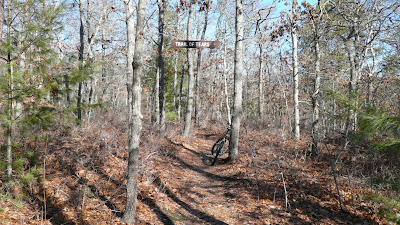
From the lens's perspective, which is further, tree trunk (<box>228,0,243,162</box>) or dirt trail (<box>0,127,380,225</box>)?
tree trunk (<box>228,0,243,162</box>)

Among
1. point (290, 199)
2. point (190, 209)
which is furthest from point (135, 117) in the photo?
point (290, 199)

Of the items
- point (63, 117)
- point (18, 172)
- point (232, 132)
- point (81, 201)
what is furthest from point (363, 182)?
point (18, 172)

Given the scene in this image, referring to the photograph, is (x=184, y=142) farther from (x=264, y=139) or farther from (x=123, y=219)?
(x=123, y=219)

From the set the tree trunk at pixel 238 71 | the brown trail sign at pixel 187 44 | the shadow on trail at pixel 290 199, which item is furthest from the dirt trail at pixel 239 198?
the brown trail sign at pixel 187 44

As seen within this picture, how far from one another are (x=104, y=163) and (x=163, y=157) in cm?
245

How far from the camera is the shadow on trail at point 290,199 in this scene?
5.51 metres

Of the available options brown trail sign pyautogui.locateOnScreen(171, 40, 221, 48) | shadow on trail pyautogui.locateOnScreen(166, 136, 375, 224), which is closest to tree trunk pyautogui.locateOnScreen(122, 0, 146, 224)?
brown trail sign pyautogui.locateOnScreen(171, 40, 221, 48)

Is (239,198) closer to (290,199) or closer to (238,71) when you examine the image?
(290,199)

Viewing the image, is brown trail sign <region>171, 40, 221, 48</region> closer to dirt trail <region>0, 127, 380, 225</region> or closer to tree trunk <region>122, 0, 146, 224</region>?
tree trunk <region>122, 0, 146, 224</region>

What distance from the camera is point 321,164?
8586 mm

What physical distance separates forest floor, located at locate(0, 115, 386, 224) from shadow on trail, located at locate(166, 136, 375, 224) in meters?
0.02

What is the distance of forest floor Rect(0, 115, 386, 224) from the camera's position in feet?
17.9

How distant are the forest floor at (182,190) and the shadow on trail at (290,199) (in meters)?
0.02

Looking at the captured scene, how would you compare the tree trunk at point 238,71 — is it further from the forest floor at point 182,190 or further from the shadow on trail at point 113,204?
the shadow on trail at point 113,204
